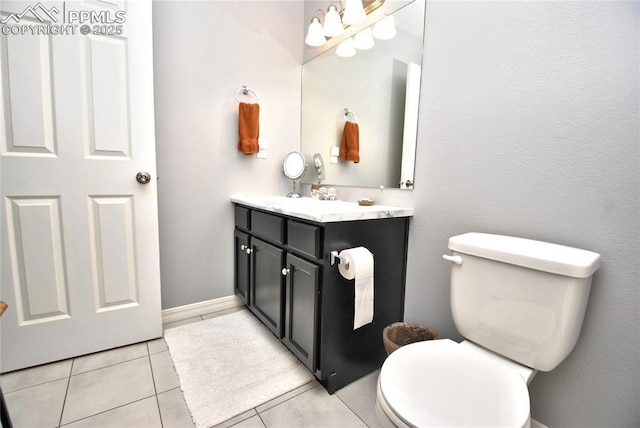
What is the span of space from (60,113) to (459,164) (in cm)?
180

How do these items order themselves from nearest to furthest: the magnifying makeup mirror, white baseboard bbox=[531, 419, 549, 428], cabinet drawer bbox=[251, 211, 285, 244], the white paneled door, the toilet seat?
1. the toilet seat
2. white baseboard bbox=[531, 419, 549, 428]
3. the white paneled door
4. cabinet drawer bbox=[251, 211, 285, 244]
5. the magnifying makeup mirror

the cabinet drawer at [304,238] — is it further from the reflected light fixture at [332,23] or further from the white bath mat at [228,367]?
the reflected light fixture at [332,23]

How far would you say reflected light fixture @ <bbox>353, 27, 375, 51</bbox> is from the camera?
5.32 feet

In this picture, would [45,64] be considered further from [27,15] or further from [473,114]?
[473,114]

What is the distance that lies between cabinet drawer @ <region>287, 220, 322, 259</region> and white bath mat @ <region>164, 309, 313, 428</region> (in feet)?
2.07

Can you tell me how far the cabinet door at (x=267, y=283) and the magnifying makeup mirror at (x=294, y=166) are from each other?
22.8 inches

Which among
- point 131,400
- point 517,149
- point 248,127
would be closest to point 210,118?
point 248,127

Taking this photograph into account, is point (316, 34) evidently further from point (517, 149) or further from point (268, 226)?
point (517, 149)

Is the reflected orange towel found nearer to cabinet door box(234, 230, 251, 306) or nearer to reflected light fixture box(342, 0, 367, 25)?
reflected light fixture box(342, 0, 367, 25)

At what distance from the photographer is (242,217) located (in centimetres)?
183

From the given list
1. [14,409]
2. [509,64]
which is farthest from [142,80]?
[509,64]

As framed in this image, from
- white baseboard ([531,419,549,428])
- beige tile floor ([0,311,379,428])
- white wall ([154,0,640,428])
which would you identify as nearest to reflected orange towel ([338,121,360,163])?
white wall ([154,0,640,428])

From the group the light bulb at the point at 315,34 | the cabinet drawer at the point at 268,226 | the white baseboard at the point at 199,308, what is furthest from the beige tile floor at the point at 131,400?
the light bulb at the point at 315,34

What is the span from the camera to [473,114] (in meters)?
1.15
